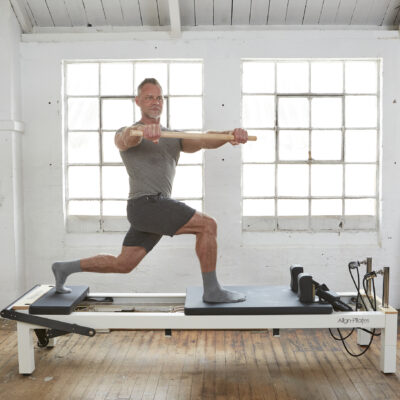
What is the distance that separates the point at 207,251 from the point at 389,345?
1.35m

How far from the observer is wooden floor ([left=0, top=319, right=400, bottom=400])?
2852 mm

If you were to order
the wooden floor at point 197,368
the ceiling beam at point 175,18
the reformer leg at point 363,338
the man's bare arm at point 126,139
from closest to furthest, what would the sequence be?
the wooden floor at point 197,368, the man's bare arm at point 126,139, the reformer leg at point 363,338, the ceiling beam at point 175,18

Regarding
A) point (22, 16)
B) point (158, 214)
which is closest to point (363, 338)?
point (158, 214)

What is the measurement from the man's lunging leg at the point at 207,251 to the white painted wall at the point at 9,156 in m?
2.09

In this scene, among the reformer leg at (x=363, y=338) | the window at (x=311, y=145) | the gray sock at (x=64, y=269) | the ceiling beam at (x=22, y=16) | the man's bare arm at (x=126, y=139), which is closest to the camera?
the man's bare arm at (x=126, y=139)

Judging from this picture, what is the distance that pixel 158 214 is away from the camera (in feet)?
10.5

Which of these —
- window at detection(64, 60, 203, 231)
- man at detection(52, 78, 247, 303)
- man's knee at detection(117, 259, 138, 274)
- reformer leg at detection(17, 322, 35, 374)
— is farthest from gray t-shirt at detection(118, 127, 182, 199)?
window at detection(64, 60, 203, 231)

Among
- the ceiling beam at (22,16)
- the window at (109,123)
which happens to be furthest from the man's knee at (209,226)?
the ceiling beam at (22,16)

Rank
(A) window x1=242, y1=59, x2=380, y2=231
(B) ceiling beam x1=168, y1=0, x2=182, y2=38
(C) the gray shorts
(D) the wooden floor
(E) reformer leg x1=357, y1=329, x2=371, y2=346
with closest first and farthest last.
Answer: (D) the wooden floor < (C) the gray shorts < (E) reformer leg x1=357, y1=329, x2=371, y2=346 < (B) ceiling beam x1=168, y1=0, x2=182, y2=38 < (A) window x1=242, y1=59, x2=380, y2=231

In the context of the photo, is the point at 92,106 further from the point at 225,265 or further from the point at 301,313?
the point at 301,313

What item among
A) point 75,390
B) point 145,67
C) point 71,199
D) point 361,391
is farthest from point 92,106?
point 361,391

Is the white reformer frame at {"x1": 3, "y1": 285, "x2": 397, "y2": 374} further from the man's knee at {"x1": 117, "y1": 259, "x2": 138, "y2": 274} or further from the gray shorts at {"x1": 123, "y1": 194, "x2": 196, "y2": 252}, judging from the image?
the gray shorts at {"x1": 123, "y1": 194, "x2": 196, "y2": 252}

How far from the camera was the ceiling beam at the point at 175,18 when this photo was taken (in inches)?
164

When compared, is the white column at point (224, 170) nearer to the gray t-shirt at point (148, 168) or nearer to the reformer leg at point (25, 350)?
the gray t-shirt at point (148, 168)
